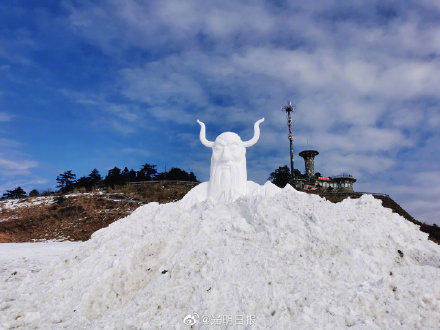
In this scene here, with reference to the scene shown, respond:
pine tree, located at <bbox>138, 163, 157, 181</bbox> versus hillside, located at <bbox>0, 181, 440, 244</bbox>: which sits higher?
pine tree, located at <bbox>138, 163, 157, 181</bbox>

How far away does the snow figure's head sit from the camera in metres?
7.34

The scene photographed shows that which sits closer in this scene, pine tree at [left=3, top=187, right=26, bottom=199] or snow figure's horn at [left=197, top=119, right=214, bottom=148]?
snow figure's horn at [left=197, top=119, right=214, bottom=148]

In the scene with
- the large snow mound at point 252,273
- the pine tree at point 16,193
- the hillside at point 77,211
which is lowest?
the large snow mound at point 252,273

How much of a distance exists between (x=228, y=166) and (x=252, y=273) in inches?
153

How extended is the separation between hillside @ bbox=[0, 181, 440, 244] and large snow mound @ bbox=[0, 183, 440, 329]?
434 inches

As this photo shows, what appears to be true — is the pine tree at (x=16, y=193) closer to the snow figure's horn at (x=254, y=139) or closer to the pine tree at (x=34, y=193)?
the pine tree at (x=34, y=193)

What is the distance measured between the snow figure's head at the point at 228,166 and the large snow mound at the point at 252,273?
185 cm

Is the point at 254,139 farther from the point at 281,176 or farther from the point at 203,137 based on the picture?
the point at 281,176

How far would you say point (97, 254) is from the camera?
16.2 feet

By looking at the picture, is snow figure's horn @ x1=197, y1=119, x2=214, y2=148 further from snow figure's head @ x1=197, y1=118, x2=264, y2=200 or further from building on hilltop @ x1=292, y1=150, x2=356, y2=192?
building on hilltop @ x1=292, y1=150, x2=356, y2=192

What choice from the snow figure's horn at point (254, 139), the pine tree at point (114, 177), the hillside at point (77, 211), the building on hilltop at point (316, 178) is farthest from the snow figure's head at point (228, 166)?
the building on hilltop at point (316, 178)

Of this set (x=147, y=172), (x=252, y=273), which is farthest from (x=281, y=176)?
(x=252, y=273)

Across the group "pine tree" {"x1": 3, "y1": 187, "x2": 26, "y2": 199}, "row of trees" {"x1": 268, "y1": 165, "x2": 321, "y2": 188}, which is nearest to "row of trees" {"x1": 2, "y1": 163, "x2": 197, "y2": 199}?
"pine tree" {"x1": 3, "y1": 187, "x2": 26, "y2": 199}

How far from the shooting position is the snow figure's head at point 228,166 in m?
7.34
